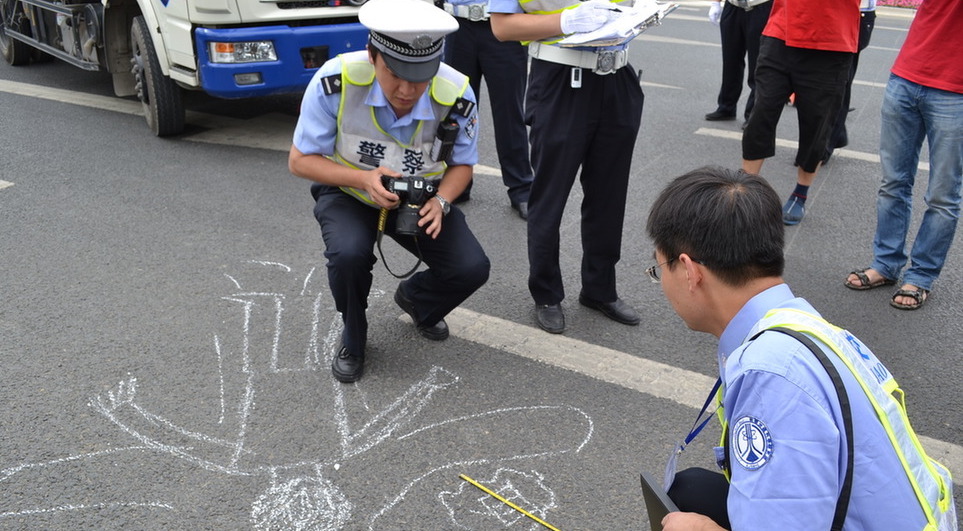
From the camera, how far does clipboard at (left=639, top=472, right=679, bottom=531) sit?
5.79 feet

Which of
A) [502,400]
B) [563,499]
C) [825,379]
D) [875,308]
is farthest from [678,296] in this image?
[875,308]

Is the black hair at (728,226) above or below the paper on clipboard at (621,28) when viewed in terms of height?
below

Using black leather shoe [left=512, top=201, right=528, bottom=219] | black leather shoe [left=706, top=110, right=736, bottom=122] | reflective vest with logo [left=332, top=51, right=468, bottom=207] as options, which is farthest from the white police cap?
black leather shoe [left=706, top=110, right=736, bottom=122]

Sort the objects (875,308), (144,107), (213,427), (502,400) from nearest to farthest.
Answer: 1. (213,427)
2. (502,400)
3. (875,308)
4. (144,107)

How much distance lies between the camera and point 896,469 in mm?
1465

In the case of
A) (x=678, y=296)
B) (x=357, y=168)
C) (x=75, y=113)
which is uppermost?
(x=678, y=296)

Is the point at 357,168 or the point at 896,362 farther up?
the point at 357,168

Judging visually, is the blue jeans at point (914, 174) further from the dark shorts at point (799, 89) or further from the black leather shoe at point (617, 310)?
the black leather shoe at point (617, 310)

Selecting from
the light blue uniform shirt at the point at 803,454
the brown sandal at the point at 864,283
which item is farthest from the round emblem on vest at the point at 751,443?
the brown sandal at the point at 864,283

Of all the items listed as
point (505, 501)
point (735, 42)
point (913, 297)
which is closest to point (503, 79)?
point (913, 297)

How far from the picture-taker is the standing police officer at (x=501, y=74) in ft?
16.4

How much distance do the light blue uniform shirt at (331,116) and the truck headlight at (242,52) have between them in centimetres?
281

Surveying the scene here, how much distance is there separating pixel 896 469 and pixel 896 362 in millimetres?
2380

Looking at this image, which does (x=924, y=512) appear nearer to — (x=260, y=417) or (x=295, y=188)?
(x=260, y=417)
